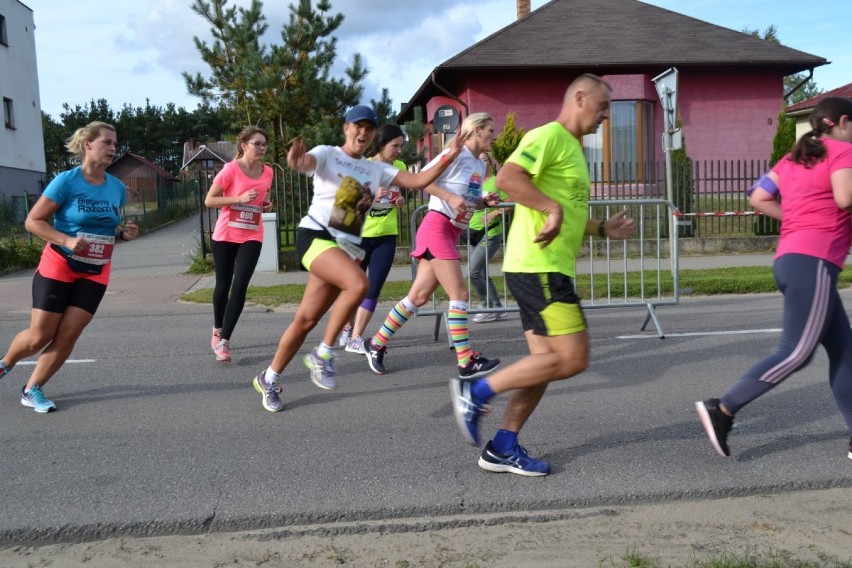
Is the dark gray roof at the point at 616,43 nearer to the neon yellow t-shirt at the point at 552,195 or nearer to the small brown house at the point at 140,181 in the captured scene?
the small brown house at the point at 140,181

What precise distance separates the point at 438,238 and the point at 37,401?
301cm

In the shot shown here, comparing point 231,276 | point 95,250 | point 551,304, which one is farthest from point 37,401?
point 551,304

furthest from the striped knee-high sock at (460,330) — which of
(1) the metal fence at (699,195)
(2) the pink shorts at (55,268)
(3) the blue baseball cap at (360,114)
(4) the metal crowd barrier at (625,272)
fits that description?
(1) the metal fence at (699,195)

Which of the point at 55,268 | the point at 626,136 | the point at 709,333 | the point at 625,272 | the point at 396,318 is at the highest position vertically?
the point at 626,136

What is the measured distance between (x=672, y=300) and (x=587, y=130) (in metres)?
4.71

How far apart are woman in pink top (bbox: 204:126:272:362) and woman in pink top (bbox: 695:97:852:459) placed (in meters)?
4.21

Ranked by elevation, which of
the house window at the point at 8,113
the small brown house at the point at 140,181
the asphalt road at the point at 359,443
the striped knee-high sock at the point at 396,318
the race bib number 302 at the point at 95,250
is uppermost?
the house window at the point at 8,113

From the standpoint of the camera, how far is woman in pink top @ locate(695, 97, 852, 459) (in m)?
4.08

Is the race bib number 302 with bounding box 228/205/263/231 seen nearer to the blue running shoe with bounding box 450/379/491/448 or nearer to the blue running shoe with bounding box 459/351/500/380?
the blue running shoe with bounding box 459/351/500/380

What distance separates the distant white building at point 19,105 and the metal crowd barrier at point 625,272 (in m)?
26.6

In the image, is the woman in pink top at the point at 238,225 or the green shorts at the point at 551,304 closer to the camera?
the green shorts at the point at 551,304

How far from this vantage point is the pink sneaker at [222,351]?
7.25 metres

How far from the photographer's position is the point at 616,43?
84.8 ft

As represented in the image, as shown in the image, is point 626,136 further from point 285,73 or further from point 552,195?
point 552,195
